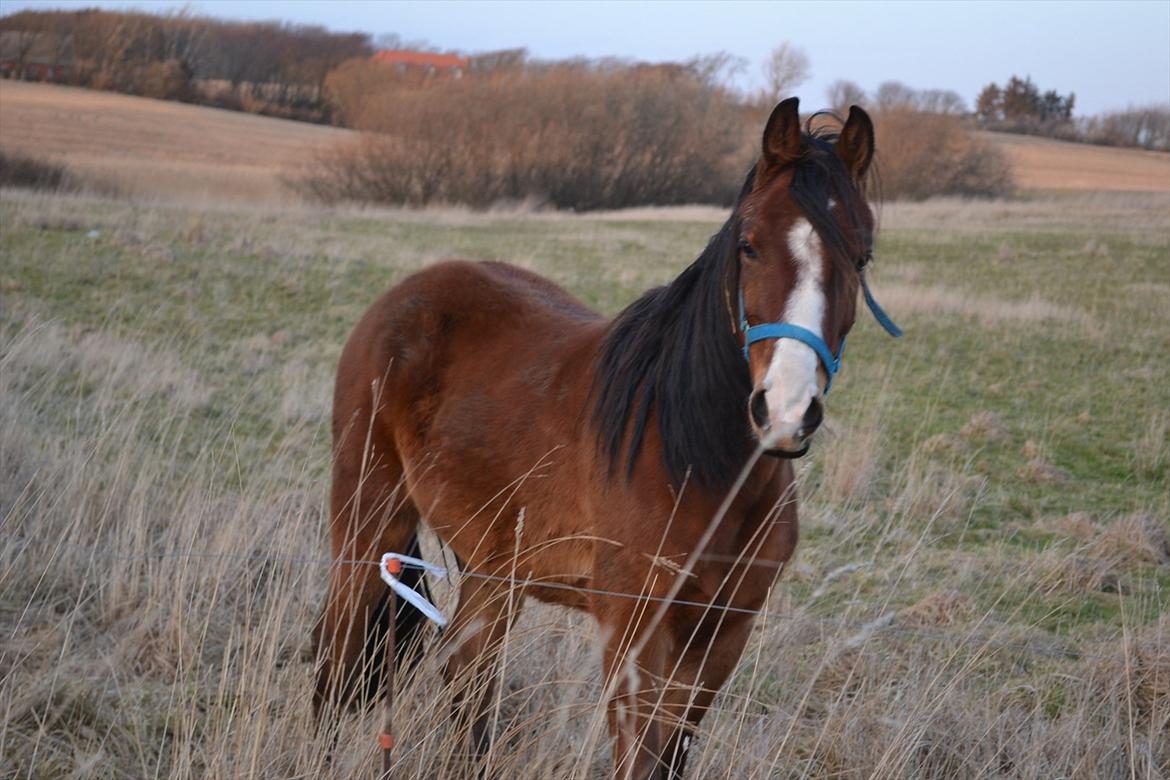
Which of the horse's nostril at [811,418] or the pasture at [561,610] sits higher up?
the horse's nostril at [811,418]

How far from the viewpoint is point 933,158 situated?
22531mm

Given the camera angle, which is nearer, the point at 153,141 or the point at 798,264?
the point at 798,264

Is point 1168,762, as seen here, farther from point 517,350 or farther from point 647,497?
point 517,350

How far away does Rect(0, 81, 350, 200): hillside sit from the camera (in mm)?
22422

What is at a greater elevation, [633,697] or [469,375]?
[469,375]

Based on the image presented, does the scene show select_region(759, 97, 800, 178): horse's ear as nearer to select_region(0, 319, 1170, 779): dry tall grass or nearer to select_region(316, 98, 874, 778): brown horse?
select_region(316, 98, 874, 778): brown horse

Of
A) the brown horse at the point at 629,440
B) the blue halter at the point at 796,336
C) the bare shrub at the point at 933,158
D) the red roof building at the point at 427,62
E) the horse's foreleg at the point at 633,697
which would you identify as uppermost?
the red roof building at the point at 427,62

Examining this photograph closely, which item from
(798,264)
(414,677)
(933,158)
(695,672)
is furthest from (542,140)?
(798,264)

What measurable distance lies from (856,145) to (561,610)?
89.0 inches

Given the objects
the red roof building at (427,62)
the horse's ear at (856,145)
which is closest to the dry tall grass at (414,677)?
the horse's ear at (856,145)

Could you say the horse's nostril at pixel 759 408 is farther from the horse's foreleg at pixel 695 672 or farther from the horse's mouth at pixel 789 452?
the horse's foreleg at pixel 695 672

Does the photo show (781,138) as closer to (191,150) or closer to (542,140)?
(191,150)

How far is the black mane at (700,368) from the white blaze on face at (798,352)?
0.05 metres

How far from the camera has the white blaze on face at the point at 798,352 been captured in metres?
2.01
